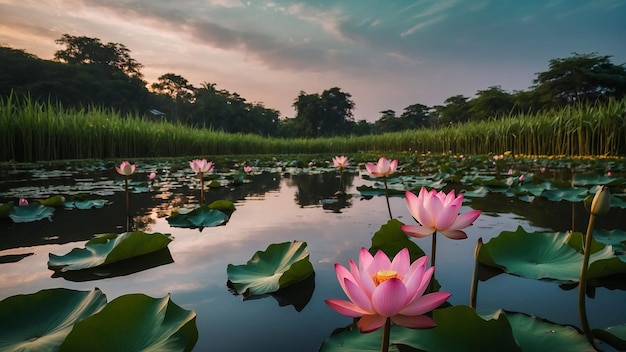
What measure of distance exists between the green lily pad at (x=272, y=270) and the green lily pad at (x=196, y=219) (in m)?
0.65

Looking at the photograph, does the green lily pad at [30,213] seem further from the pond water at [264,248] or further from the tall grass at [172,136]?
the tall grass at [172,136]

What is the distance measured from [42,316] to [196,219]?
97cm

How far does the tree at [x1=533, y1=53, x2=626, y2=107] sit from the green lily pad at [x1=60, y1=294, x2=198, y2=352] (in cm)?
2952

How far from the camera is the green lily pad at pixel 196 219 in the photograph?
1.57 m

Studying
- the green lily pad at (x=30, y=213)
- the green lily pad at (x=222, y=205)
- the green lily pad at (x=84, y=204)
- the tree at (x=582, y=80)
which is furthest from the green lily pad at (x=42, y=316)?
the tree at (x=582, y=80)

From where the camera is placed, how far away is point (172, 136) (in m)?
8.43

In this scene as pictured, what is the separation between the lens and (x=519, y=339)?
58 centimetres

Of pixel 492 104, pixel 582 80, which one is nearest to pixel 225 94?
pixel 492 104

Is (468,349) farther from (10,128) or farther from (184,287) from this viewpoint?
(10,128)

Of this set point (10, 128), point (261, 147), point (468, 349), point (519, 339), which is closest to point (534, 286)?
point (519, 339)

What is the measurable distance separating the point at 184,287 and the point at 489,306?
74 centimetres

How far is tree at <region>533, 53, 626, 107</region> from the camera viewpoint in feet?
75.8

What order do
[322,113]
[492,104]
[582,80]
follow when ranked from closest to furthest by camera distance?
[582,80], [492,104], [322,113]

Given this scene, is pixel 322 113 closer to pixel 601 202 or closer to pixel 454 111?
pixel 454 111
